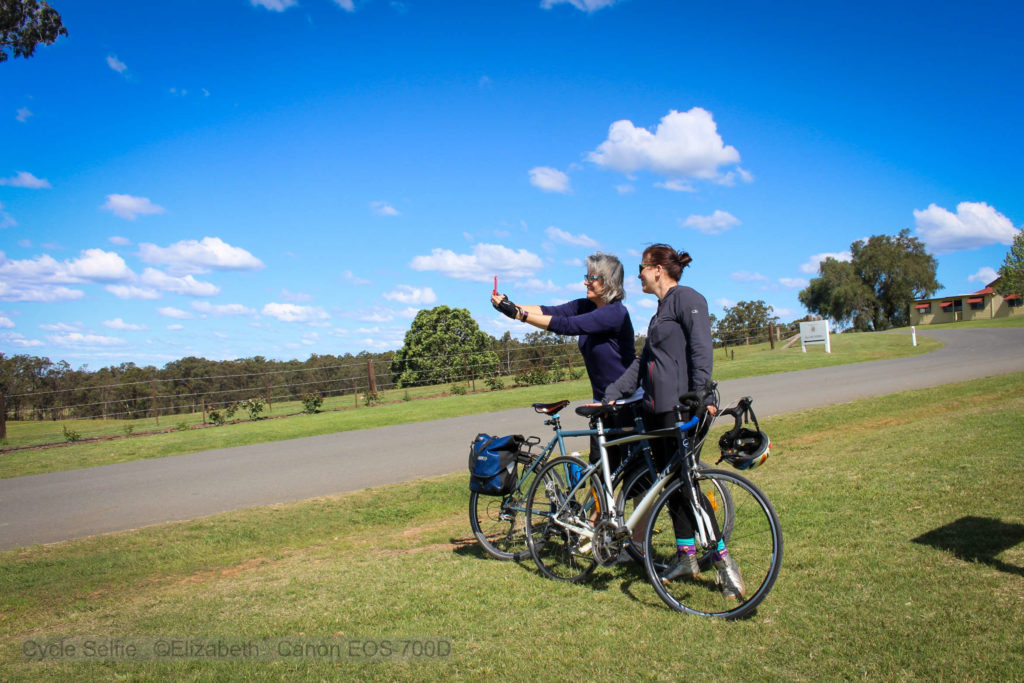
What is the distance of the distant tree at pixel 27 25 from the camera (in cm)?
1357

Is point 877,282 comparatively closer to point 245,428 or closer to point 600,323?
point 245,428

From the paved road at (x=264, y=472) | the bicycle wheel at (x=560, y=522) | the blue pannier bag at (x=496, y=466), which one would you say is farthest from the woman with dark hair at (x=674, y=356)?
the paved road at (x=264, y=472)

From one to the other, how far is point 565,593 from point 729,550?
1070 millimetres

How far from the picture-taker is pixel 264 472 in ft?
34.3

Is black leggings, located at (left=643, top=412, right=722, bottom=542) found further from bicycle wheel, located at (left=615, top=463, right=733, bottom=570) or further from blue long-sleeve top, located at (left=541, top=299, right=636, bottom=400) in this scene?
blue long-sleeve top, located at (left=541, top=299, right=636, bottom=400)

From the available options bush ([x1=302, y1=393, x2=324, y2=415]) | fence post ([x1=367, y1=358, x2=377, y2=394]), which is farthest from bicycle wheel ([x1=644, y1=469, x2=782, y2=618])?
fence post ([x1=367, y1=358, x2=377, y2=394])

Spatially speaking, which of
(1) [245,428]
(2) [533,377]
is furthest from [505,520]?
(2) [533,377]

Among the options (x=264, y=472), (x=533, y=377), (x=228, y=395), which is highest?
(x=228, y=395)

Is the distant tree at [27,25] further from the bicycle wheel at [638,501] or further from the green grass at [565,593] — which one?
the bicycle wheel at [638,501]

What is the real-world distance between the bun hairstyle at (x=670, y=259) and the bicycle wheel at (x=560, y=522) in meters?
1.41

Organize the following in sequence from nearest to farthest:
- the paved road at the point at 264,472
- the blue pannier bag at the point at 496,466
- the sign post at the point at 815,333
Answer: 1. the blue pannier bag at the point at 496,466
2. the paved road at the point at 264,472
3. the sign post at the point at 815,333

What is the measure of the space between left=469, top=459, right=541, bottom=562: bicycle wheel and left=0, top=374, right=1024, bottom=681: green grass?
0.16 meters

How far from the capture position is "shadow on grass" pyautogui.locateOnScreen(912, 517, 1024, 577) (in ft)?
13.3

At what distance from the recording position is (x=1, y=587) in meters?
5.64
